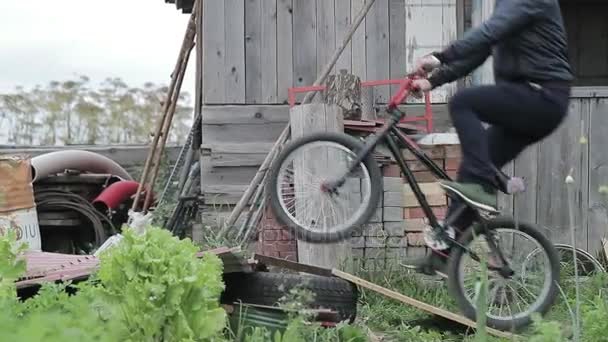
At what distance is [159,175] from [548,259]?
574cm

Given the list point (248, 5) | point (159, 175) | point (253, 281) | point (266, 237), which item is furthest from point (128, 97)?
point (253, 281)

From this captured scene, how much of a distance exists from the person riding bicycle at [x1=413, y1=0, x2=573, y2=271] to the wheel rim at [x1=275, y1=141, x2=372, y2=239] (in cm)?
50

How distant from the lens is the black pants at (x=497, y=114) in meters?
3.72

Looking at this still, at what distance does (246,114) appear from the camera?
672 cm

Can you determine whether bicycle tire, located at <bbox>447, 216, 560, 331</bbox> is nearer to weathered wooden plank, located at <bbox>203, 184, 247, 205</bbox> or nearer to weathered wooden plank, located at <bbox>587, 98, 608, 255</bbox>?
weathered wooden plank, located at <bbox>587, 98, 608, 255</bbox>

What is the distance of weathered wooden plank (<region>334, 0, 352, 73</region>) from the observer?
6773mm

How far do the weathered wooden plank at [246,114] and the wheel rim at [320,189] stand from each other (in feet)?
7.28

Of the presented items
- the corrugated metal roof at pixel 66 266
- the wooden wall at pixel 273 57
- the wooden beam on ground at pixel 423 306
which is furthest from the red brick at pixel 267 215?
the wooden beam on ground at pixel 423 306

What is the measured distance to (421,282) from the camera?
5844 mm

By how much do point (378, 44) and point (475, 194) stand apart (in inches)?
127

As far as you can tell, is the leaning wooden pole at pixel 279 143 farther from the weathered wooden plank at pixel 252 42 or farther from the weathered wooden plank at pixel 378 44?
the weathered wooden plank at pixel 252 42

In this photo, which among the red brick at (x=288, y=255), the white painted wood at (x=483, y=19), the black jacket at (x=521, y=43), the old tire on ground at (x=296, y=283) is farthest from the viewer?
the white painted wood at (x=483, y=19)

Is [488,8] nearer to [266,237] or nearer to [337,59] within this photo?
[337,59]

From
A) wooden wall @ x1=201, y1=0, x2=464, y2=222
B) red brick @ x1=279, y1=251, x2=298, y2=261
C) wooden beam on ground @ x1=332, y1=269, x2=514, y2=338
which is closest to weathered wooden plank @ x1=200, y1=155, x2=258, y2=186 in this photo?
wooden wall @ x1=201, y1=0, x2=464, y2=222
